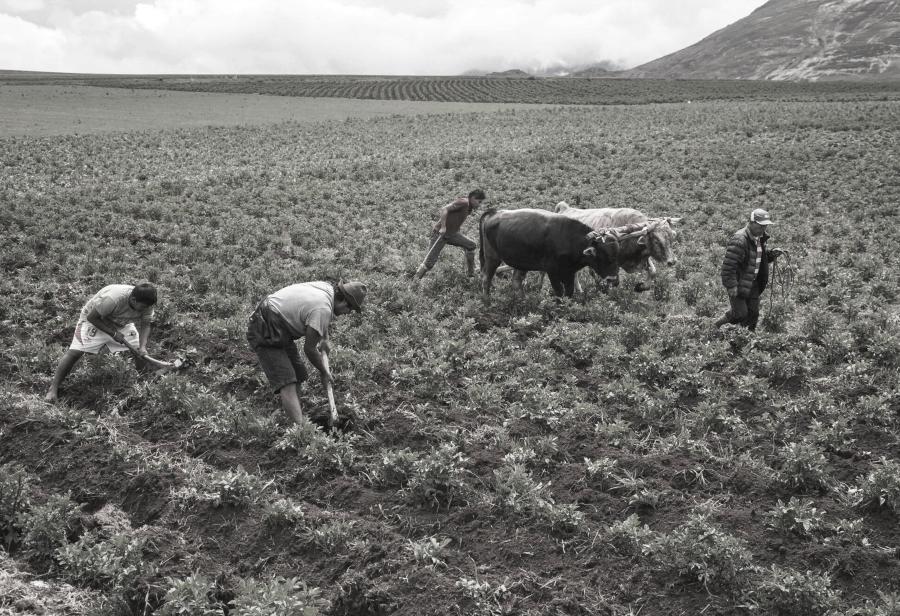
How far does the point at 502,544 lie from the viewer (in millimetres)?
6008

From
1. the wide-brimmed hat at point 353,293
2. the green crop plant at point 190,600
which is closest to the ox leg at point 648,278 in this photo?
the wide-brimmed hat at point 353,293

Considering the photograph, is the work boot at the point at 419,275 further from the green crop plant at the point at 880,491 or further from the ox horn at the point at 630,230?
the green crop plant at the point at 880,491

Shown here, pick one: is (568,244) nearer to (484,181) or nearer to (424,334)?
(424,334)

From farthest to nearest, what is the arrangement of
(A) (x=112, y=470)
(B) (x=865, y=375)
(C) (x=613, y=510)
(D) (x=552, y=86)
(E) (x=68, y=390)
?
(D) (x=552, y=86), (E) (x=68, y=390), (B) (x=865, y=375), (A) (x=112, y=470), (C) (x=613, y=510)

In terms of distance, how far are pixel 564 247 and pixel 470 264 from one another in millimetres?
2421

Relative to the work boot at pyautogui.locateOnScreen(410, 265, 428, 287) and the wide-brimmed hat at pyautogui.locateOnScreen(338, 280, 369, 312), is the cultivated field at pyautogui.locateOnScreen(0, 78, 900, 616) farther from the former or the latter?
the wide-brimmed hat at pyautogui.locateOnScreen(338, 280, 369, 312)

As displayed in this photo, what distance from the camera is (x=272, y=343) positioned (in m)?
7.33

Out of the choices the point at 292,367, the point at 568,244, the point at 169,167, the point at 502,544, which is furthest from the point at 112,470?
the point at 169,167

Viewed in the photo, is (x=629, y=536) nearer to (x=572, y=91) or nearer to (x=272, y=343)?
(x=272, y=343)

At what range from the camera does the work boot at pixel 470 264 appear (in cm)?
1352

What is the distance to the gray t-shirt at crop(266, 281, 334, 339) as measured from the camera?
7.16 meters

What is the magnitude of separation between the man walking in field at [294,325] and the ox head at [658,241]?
23.1 ft

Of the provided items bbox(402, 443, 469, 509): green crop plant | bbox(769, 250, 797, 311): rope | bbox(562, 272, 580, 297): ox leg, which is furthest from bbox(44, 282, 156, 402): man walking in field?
bbox(769, 250, 797, 311): rope

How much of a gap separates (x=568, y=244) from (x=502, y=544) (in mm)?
6888
